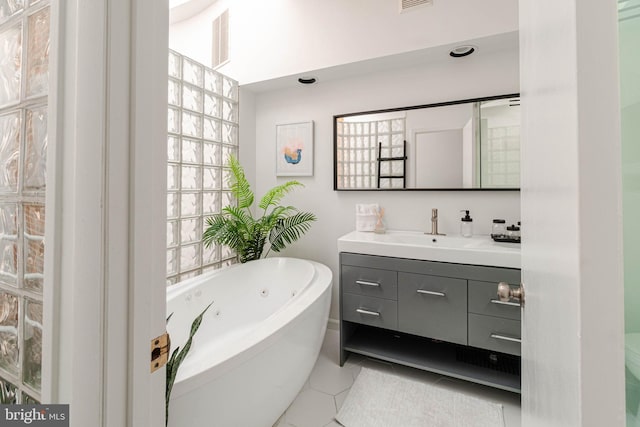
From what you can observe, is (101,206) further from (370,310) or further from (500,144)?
(500,144)

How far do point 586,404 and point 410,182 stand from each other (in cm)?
200

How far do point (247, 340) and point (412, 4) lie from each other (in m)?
2.29

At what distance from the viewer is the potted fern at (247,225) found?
89.1 inches

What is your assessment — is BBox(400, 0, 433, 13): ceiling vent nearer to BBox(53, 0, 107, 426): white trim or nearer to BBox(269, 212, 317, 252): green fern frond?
BBox(269, 212, 317, 252): green fern frond

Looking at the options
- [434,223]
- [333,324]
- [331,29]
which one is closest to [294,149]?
[331,29]

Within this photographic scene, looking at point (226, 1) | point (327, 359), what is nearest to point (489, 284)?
point (327, 359)

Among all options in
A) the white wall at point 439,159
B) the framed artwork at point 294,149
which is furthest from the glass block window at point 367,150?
the framed artwork at point 294,149

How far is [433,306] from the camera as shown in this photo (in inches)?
66.5

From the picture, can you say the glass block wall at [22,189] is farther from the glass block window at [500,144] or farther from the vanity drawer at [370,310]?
the glass block window at [500,144]

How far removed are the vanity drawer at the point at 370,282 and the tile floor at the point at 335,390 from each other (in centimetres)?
56

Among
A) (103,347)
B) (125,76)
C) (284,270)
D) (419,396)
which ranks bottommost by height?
(419,396)

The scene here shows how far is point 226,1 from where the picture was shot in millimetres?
2701

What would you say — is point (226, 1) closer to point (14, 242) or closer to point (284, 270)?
point (284, 270)

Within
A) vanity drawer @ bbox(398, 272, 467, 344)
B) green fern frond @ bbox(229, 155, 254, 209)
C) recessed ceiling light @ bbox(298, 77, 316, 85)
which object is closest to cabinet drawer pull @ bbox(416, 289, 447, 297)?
vanity drawer @ bbox(398, 272, 467, 344)
